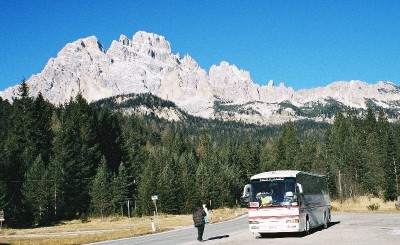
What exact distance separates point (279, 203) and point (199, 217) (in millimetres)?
4696

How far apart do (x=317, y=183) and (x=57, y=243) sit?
17.6 meters

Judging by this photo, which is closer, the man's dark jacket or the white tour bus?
the white tour bus

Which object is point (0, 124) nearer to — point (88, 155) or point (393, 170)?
point (88, 155)

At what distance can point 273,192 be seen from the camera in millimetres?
24875

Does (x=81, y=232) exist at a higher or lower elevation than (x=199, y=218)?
lower

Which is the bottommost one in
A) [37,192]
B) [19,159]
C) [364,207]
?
[364,207]

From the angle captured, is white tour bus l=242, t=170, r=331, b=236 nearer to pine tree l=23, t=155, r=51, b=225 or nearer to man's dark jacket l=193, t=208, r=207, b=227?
man's dark jacket l=193, t=208, r=207, b=227

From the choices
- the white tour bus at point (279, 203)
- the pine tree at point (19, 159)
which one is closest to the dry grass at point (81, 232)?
the pine tree at point (19, 159)

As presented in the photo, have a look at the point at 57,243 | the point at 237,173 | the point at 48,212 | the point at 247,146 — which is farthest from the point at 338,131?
the point at 57,243

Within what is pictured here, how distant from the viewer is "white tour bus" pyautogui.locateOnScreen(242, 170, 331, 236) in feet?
78.7

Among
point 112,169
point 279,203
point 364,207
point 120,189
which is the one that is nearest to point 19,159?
point 120,189

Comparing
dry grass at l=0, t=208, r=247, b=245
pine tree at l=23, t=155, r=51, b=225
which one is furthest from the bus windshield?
pine tree at l=23, t=155, r=51, b=225

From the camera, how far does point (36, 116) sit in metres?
78.1

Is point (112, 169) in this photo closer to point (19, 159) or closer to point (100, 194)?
point (100, 194)
